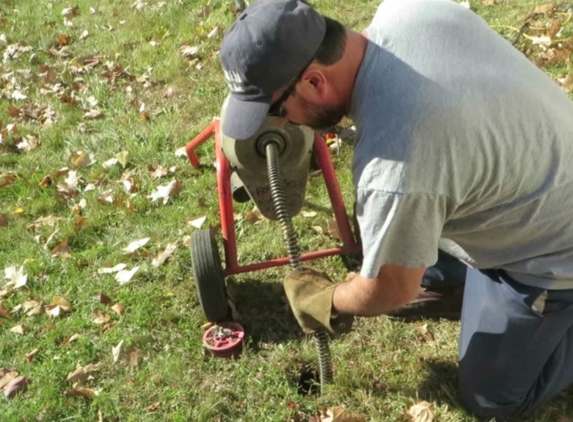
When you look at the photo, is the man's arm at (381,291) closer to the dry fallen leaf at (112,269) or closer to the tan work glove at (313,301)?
the tan work glove at (313,301)

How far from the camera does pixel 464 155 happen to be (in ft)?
6.62

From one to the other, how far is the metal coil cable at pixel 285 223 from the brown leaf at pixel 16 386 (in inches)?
57.4

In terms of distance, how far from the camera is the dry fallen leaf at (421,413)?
9.37 feet

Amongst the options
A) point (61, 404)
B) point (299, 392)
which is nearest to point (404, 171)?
point (299, 392)

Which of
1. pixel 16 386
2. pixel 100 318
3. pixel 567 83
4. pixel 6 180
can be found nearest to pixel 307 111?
Result: pixel 100 318

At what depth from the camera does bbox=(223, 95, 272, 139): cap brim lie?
215 cm

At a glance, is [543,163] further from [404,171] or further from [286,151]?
[286,151]

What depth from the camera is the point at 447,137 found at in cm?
198

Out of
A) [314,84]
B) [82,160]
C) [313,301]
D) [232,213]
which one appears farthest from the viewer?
[82,160]

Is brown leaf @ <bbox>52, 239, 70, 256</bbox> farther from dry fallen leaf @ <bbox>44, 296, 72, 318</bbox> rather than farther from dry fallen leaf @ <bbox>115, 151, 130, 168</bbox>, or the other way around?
dry fallen leaf @ <bbox>115, 151, 130, 168</bbox>

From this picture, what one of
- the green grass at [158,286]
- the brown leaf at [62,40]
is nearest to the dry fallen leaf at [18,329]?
the green grass at [158,286]

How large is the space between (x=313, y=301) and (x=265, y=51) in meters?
0.99

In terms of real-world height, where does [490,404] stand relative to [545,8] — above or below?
below

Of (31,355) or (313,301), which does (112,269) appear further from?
(313,301)
